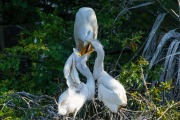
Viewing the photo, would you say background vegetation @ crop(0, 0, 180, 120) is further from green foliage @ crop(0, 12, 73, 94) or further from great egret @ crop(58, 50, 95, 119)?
great egret @ crop(58, 50, 95, 119)

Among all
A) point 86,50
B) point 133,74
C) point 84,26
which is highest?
point 84,26

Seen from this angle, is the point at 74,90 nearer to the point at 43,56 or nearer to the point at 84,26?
the point at 84,26

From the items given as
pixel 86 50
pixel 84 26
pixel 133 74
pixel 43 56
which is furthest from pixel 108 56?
pixel 86 50

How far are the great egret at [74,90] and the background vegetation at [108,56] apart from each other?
0.45 metres

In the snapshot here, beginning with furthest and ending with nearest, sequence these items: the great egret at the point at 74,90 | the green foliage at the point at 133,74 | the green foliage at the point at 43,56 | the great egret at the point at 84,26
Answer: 1. the green foliage at the point at 43,56
2. the green foliage at the point at 133,74
3. the great egret at the point at 84,26
4. the great egret at the point at 74,90

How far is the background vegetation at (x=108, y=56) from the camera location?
3.60 metres

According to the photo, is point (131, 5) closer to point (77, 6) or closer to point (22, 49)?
point (77, 6)

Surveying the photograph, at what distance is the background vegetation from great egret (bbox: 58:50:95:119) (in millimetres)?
451

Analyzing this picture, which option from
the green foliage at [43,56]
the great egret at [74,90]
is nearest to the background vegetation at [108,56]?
the green foliage at [43,56]

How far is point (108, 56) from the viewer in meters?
4.44

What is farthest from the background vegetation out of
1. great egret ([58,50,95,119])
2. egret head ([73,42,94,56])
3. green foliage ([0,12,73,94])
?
egret head ([73,42,94,56])

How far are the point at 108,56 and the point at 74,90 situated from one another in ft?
4.79

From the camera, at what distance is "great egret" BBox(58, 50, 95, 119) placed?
2.94 meters

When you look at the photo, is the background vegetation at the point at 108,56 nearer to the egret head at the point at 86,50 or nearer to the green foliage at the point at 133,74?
the green foliage at the point at 133,74
